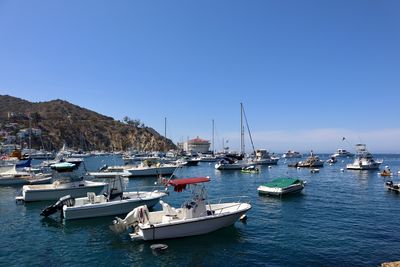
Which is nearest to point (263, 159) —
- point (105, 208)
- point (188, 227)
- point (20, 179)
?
point (20, 179)

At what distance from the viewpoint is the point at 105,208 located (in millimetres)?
27516

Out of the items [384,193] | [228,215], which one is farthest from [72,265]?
[384,193]

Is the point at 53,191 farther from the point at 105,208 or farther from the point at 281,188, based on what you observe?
the point at 281,188

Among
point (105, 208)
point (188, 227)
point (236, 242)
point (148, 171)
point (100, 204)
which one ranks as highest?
point (148, 171)

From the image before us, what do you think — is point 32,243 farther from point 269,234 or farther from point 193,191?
point 269,234

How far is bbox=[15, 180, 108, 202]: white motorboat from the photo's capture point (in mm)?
34375

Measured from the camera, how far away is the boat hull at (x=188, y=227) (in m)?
21.1

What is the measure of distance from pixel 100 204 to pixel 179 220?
885 centimetres

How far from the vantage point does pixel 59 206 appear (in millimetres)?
27672

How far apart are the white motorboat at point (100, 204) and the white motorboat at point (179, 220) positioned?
4.79 meters

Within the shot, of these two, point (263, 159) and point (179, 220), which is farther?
point (263, 159)

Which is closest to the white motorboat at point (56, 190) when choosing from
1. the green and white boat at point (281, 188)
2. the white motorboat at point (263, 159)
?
the green and white boat at point (281, 188)

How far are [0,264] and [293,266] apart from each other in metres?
16.1

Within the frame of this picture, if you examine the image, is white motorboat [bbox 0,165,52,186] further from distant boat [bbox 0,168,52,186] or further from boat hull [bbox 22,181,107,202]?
boat hull [bbox 22,181,107,202]
